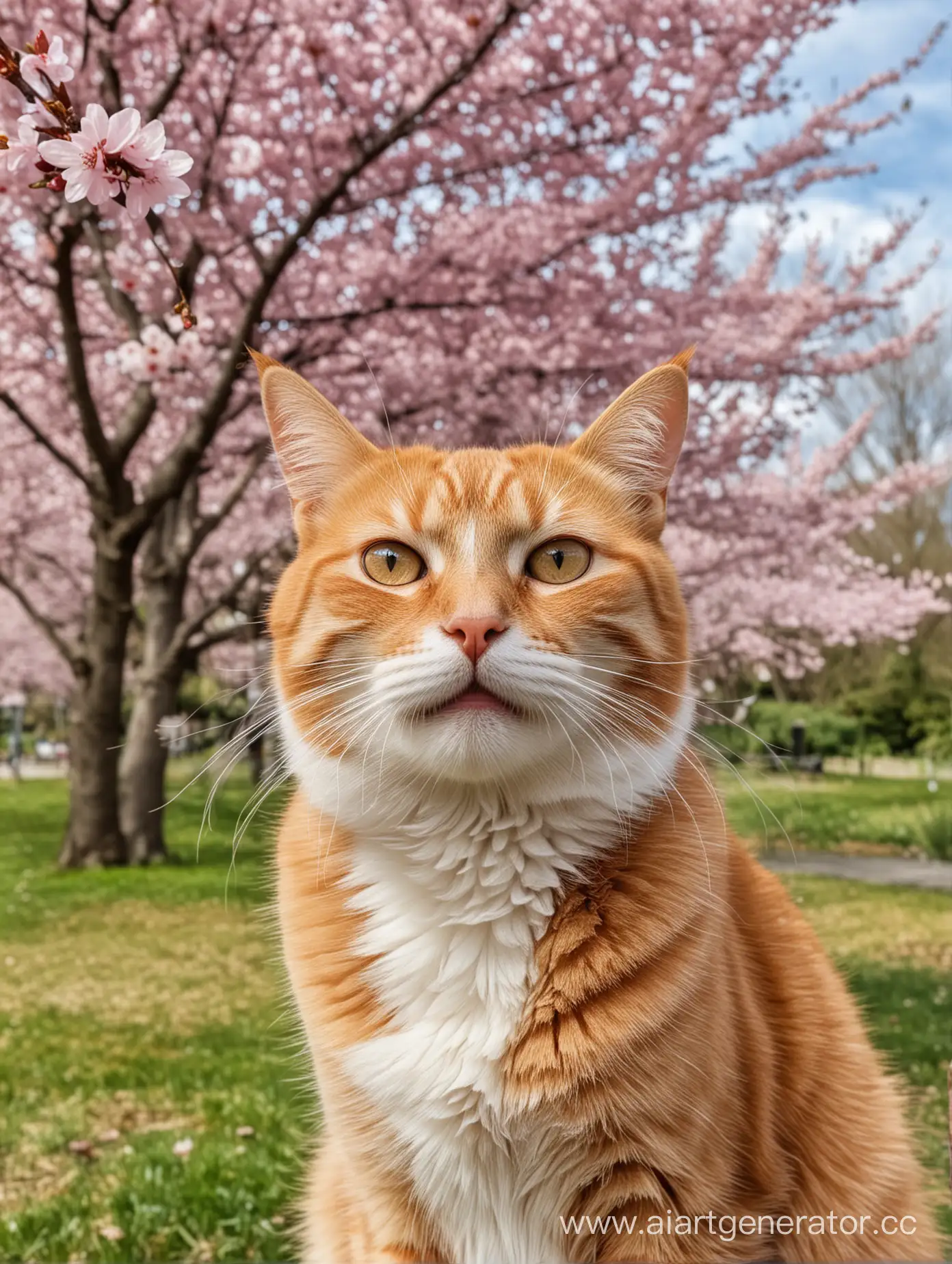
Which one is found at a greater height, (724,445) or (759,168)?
(759,168)

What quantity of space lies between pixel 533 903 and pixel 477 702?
28cm

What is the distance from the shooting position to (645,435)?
152 cm

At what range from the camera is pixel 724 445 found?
648 centimetres

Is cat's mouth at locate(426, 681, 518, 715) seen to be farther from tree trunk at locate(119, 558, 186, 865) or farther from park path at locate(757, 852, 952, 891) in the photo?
park path at locate(757, 852, 952, 891)

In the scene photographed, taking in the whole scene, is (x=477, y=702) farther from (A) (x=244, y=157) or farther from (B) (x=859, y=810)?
(B) (x=859, y=810)

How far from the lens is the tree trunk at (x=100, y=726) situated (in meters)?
5.62

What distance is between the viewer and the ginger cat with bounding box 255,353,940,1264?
130 centimetres

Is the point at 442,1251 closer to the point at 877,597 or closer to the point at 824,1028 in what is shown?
the point at 824,1028

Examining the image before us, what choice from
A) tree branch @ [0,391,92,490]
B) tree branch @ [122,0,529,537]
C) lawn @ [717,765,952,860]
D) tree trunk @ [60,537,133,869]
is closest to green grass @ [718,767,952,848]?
lawn @ [717,765,952,860]

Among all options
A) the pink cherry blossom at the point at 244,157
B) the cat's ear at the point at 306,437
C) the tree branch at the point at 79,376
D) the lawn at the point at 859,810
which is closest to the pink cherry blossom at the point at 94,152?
the cat's ear at the point at 306,437

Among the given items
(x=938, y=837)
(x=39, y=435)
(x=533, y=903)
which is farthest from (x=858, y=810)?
(x=533, y=903)

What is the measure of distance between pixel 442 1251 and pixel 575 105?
4.92m

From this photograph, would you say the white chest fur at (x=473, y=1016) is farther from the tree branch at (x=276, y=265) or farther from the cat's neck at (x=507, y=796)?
the tree branch at (x=276, y=265)

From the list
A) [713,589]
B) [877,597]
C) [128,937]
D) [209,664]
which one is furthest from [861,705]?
[209,664]
